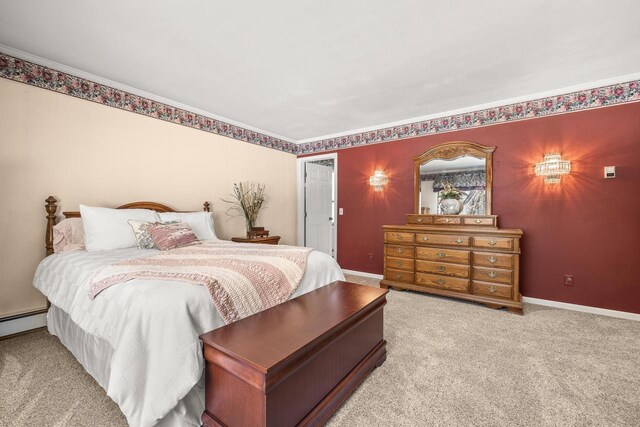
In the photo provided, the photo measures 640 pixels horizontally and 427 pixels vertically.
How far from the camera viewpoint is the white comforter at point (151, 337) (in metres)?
→ 1.15

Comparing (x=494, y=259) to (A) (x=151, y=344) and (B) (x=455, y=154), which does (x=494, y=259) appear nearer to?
(B) (x=455, y=154)

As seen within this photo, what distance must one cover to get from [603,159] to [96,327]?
456 cm

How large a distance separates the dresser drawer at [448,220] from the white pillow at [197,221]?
9.56ft

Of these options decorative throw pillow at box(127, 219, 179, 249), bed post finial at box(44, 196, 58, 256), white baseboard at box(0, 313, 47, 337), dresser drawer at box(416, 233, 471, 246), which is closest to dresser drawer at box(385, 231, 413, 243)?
dresser drawer at box(416, 233, 471, 246)

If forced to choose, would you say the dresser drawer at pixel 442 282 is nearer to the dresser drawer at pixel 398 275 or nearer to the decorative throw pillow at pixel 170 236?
the dresser drawer at pixel 398 275

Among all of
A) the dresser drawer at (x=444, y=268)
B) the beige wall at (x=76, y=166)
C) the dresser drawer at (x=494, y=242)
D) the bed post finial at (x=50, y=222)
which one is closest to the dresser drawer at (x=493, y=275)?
the dresser drawer at (x=444, y=268)

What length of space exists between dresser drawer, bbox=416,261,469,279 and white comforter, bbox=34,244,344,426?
111 inches

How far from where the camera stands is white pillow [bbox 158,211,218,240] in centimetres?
316

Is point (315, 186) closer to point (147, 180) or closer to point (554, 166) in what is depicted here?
point (147, 180)

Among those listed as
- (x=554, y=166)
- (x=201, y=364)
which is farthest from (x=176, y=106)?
(x=554, y=166)

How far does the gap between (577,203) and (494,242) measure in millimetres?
999

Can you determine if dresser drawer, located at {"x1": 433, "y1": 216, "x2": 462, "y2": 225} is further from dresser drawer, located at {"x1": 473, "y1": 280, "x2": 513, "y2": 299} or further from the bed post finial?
the bed post finial

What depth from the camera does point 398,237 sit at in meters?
3.77

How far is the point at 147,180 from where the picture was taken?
3.28 m
